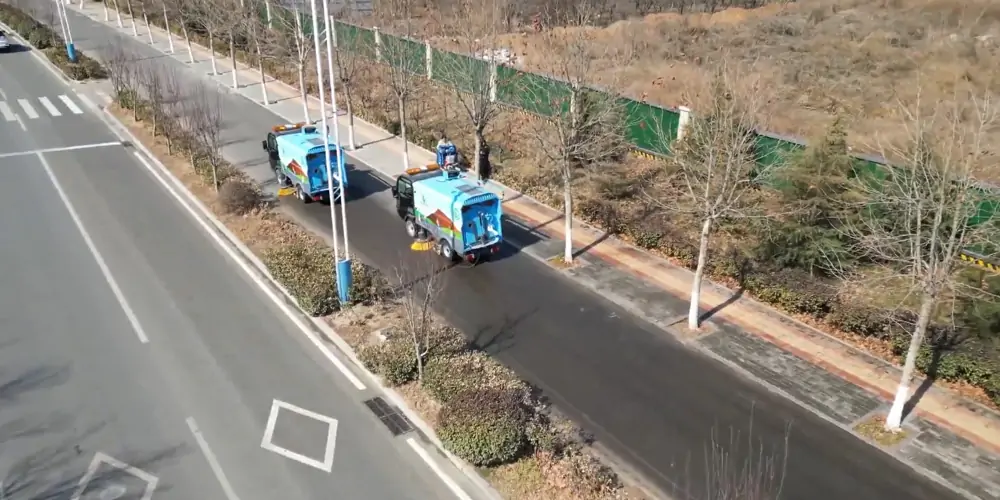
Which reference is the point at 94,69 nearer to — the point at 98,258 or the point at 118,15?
the point at 118,15

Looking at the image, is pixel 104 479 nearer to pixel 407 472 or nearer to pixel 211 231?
pixel 407 472

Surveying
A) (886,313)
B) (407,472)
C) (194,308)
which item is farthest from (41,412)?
(886,313)

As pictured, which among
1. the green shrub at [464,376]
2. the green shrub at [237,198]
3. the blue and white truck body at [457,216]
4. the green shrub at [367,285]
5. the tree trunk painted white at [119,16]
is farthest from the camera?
the tree trunk painted white at [119,16]

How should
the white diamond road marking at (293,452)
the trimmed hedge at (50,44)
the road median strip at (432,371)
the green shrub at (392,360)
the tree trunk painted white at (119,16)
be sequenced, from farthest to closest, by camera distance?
1. the tree trunk painted white at (119,16)
2. the trimmed hedge at (50,44)
3. the green shrub at (392,360)
4. the white diamond road marking at (293,452)
5. the road median strip at (432,371)

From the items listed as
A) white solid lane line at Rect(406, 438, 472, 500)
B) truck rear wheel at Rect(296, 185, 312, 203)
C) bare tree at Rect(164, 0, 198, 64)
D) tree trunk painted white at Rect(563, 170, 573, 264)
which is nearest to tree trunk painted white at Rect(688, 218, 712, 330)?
tree trunk painted white at Rect(563, 170, 573, 264)

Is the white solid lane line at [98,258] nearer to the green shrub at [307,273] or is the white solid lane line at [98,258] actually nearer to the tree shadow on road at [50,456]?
the tree shadow on road at [50,456]

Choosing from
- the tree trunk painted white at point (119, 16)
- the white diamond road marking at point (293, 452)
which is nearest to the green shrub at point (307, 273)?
the white diamond road marking at point (293, 452)
